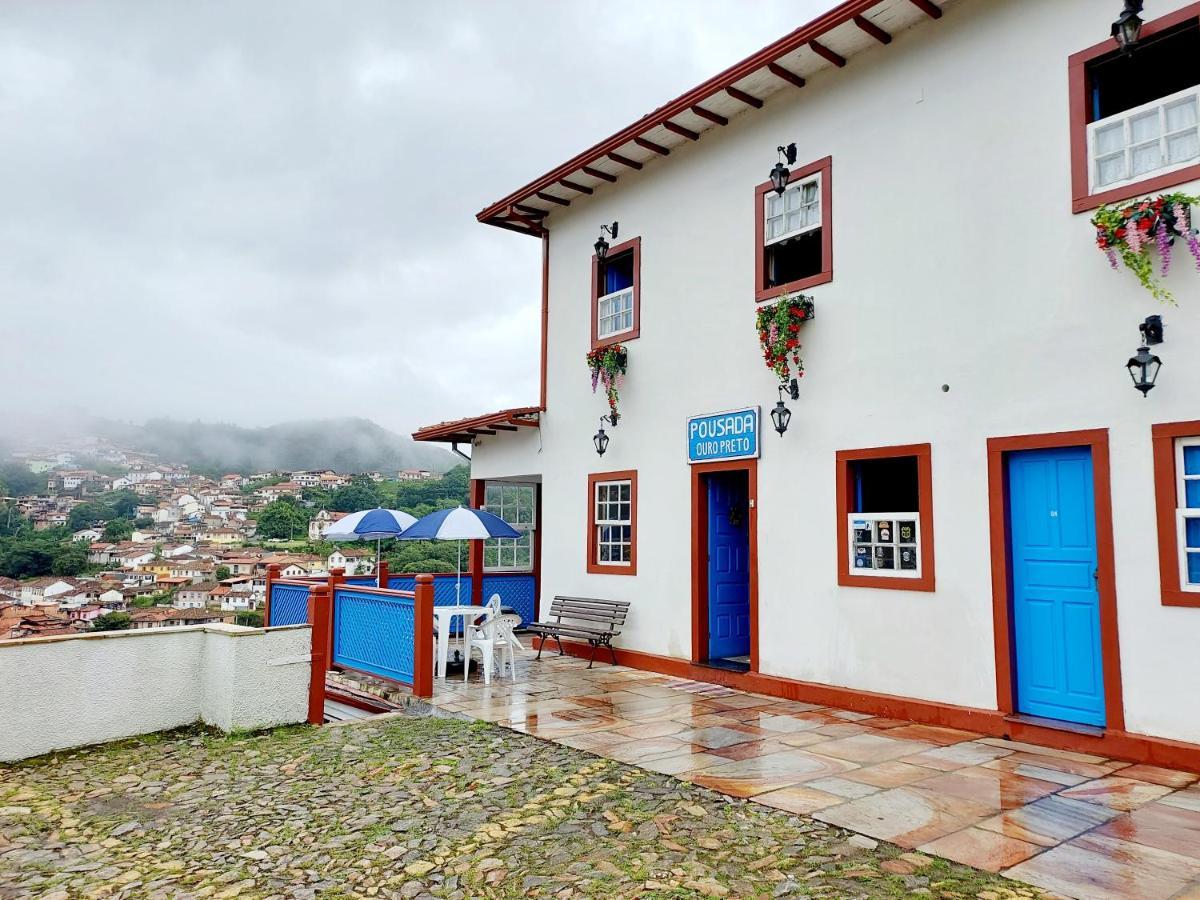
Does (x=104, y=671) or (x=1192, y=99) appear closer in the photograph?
(x=1192, y=99)

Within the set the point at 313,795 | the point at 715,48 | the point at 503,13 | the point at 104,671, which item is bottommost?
the point at 313,795

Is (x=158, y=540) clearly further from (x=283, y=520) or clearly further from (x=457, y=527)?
(x=457, y=527)

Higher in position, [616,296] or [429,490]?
[616,296]

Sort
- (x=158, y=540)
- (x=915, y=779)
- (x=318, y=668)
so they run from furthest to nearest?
(x=158, y=540) < (x=318, y=668) < (x=915, y=779)

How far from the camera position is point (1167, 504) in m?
5.25

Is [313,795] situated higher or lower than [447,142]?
lower

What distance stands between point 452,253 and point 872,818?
249 ft

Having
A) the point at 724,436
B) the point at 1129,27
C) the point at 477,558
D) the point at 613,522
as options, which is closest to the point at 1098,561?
the point at 1129,27

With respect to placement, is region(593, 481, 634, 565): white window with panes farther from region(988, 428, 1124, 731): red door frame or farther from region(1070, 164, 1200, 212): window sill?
region(1070, 164, 1200, 212): window sill

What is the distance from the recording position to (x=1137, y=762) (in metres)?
5.26

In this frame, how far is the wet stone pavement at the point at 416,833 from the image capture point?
3500 millimetres

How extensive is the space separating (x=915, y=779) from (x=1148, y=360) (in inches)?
124

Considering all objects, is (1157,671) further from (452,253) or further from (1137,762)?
(452,253)

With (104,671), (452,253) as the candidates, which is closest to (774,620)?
(104,671)
